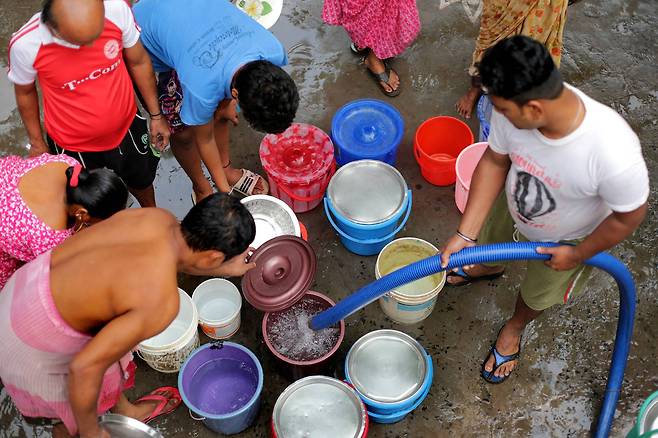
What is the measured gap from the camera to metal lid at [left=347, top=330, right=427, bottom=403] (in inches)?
120

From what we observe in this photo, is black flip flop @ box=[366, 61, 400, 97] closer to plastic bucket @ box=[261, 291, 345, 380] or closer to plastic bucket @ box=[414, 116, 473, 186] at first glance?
plastic bucket @ box=[414, 116, 473, 186]

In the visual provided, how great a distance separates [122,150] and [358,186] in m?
1.34

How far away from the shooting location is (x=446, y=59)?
4.63 m

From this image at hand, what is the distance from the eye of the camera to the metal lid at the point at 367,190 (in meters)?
3.57

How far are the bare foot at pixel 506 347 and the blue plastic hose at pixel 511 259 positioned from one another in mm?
470

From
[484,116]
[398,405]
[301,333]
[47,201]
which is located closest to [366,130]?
[484,116]

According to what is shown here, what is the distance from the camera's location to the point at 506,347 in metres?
3.23

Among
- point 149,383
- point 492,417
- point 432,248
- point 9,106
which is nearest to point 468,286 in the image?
point 432,248

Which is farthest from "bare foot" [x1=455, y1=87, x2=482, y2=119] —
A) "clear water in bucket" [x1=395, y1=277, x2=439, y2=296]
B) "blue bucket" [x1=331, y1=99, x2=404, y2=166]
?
"clear water in bucket" [x1=395, y1=277, x2=439, y2=296]

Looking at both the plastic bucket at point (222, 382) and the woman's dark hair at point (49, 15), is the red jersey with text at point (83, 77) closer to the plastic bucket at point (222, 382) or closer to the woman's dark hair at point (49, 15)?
the woman's dark hair at point (49, 15)

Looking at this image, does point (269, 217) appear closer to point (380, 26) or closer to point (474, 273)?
point (474, 273)

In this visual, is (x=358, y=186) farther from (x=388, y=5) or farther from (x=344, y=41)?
(x=344, y=41)

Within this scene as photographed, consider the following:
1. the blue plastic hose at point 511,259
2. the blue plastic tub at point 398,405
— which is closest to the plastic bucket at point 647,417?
the blue plastic hose at point 511,259

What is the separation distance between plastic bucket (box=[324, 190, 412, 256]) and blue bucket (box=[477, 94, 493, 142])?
2.60ft
